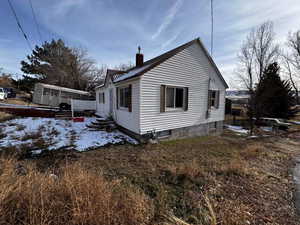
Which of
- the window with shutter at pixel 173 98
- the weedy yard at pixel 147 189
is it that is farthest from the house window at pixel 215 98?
the weedy yard at pixel 147 189

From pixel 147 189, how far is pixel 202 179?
1513 millimetres

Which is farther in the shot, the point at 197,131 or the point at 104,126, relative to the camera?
the point at 197,131

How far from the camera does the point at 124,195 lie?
6.88 feet

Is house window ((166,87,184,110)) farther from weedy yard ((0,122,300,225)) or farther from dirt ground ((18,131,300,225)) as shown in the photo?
weedy yard ((0,122,300,225))

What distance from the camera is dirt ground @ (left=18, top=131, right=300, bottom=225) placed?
2334 mm

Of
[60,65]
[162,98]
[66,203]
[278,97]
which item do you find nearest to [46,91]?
[60,65]

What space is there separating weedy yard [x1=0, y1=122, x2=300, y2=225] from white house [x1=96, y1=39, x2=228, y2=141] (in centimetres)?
165

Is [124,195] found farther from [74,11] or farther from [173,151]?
[74,11]

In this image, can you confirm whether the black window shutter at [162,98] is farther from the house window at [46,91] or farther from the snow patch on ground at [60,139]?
the house window at [46,91]

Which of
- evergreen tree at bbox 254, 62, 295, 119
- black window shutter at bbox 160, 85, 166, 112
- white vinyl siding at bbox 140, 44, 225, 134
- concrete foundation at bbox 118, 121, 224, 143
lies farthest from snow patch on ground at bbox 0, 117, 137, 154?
evergreen tree at bbox 254, 62, 295, 119

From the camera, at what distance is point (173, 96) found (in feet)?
23.9

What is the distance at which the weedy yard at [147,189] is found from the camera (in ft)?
5.37

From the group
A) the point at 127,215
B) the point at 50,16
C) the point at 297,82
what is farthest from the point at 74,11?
the point at 297,82

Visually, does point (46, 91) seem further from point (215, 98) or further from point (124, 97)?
point (215, 98)
